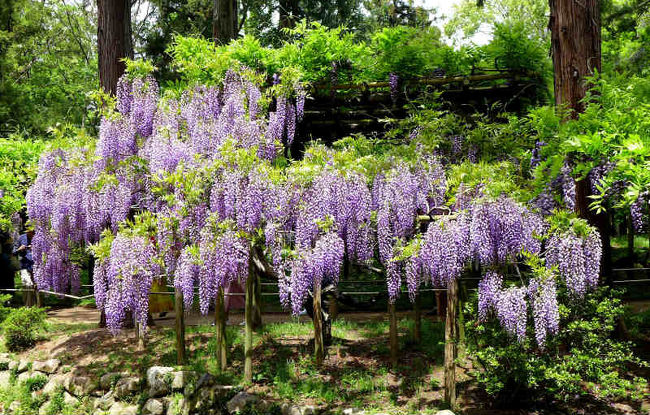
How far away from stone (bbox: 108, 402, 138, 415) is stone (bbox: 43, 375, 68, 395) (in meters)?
1.11

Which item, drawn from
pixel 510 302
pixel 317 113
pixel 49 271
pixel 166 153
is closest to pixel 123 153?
pixel 166 153

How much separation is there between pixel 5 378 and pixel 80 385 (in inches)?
75.2

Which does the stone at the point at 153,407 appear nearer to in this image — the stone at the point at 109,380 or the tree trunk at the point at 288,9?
the stone at the point at 109,380

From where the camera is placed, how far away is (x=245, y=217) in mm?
6863

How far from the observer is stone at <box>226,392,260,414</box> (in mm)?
6844

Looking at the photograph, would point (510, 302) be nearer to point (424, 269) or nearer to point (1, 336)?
point (424, 269)

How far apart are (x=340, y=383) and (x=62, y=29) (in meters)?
21.5

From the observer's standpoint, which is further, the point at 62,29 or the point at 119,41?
the point at 62,29

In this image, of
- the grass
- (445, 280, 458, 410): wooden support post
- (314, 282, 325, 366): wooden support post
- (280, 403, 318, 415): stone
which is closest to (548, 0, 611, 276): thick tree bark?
(445, 280, 458, 410): wooden support post

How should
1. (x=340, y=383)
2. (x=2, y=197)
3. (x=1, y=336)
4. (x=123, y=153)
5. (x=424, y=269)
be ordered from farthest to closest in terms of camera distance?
(x=2, y=197)
(x=1, y=336)
(x=123, y=153)
(x=340, y=383)
(x=424, y=269)

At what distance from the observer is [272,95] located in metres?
8.77

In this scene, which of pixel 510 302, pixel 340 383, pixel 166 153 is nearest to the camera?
pixel 510 302

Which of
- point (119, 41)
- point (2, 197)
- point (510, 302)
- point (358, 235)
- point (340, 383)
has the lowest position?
point (340, 383)

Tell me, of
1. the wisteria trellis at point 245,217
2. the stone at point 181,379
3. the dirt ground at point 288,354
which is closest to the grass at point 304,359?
the dirt ground at point 288,354
